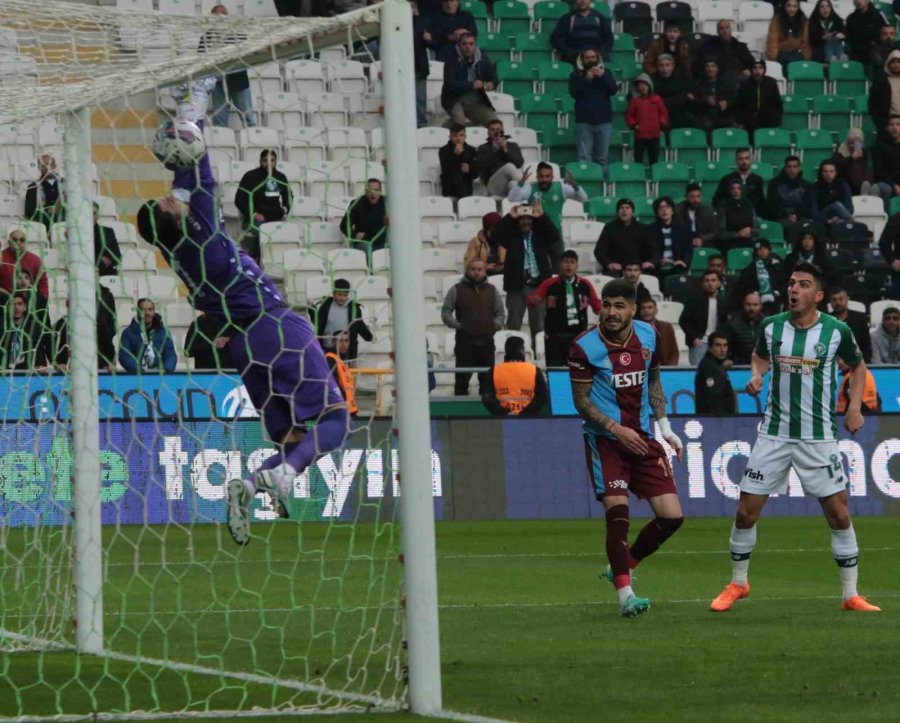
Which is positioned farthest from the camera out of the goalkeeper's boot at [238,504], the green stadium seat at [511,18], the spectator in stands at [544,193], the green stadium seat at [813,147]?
the green stadium seat at [511,18]

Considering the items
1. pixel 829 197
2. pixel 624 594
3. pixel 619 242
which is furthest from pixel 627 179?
pixel 624 594

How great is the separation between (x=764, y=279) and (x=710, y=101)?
15.0 feet

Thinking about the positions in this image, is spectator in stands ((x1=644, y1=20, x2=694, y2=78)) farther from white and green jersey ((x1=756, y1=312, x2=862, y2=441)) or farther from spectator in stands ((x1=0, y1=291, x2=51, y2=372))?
spectator in stands ((x1=0, y1=291, x2=51, y2=372))

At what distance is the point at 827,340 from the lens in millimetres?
10078

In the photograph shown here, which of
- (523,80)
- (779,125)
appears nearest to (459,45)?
(523,80)

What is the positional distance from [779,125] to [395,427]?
20.1 metres

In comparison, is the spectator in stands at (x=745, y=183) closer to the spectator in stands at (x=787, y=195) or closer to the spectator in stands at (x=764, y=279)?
the spectator in stands at (x=787, y=195)

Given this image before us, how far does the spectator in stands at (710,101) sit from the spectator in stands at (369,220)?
12.8 m

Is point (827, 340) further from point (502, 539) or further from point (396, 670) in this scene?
point (502, 539)

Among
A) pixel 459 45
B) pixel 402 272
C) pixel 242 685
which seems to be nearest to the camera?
pixel 402 272

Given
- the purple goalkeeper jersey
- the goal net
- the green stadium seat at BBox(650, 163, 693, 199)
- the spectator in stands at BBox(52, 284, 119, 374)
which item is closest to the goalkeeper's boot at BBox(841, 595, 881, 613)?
the goal net

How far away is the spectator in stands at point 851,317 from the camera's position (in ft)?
67.5

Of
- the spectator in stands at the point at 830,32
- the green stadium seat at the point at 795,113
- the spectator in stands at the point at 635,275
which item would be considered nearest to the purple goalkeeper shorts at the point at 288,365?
the spectator in stands at the point at 635,275

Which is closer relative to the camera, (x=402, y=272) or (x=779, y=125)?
(x=402, y=272)
